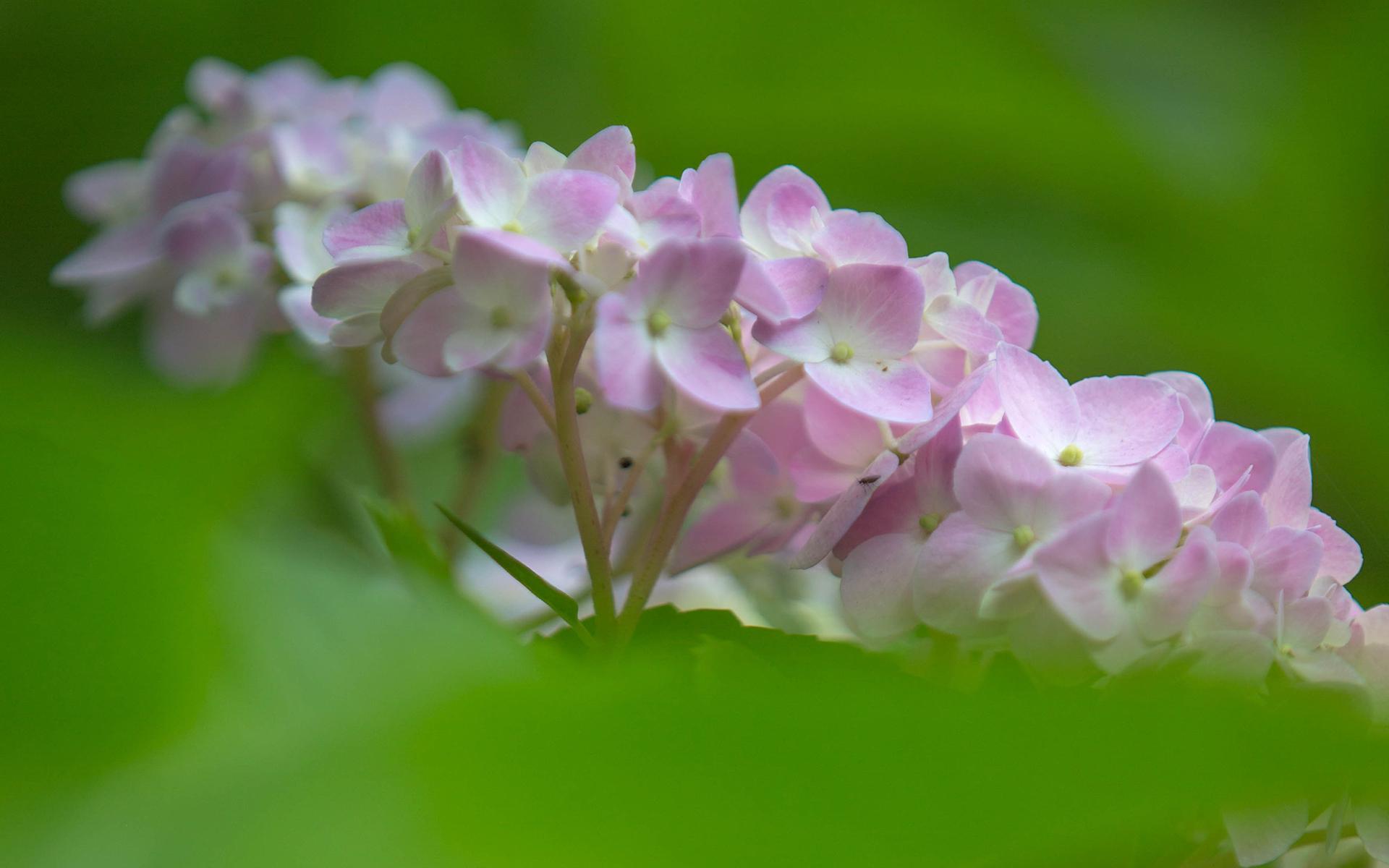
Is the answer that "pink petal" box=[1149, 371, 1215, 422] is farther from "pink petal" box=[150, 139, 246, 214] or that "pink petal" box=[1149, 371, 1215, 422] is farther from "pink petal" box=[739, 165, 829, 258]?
"pink petal" box=[150, 139, 246, 214]

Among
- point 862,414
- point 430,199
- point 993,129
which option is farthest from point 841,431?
point 993,129

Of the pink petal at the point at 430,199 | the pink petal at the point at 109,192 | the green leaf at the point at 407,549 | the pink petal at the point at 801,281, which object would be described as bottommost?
the pink petal at the point at 109,192

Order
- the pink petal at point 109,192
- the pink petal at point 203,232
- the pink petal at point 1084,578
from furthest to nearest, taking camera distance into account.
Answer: the pink petal at point 109,192
the pink petal at point 203,232
the pink petal at point 1084,578

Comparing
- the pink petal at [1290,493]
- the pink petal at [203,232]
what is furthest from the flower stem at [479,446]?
the pink petal at [1290,493]

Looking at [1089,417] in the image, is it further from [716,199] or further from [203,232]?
[203,232]

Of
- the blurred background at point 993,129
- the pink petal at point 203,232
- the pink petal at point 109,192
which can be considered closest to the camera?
the pink petal at point 203,232

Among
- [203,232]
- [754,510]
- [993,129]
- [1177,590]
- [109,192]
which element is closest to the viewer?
[1177,590]

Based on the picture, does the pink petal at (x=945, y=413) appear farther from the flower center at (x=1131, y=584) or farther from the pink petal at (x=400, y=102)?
the pink petal at (x=400, y=102)
